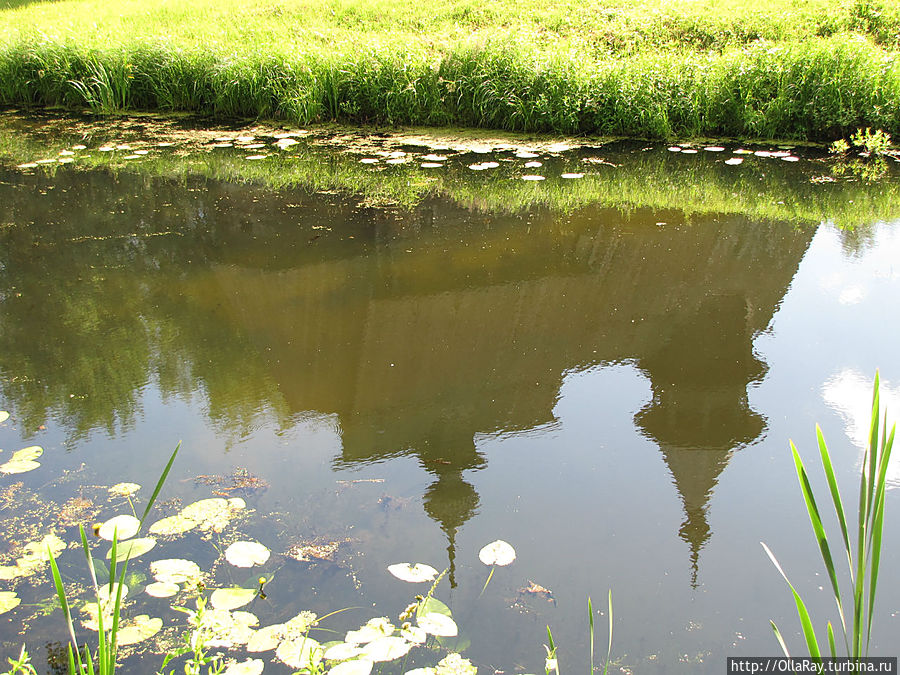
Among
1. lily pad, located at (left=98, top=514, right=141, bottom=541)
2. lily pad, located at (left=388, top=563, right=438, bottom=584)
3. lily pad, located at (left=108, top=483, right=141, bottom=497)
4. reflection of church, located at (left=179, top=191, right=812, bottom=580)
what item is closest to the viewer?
lily pad, located at (left=388, top=563, right=438, bottom=584)

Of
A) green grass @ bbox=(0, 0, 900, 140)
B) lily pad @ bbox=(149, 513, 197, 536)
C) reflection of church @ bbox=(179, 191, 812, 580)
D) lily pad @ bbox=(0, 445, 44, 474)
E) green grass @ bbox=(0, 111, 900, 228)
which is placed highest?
green grass @ bbox=(0, 0, 900, 140)

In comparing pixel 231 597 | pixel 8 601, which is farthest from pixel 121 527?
pixel 231 597

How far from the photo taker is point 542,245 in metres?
5.05

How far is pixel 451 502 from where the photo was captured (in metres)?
2.60

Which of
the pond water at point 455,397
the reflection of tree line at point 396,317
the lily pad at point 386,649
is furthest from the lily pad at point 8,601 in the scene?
the lily pad at point 386,649

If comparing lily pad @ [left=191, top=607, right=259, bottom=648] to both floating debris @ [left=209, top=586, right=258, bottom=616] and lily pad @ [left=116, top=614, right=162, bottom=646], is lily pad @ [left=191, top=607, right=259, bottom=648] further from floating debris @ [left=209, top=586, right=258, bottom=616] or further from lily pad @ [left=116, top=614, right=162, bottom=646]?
lily pad @ [left=116, top=614, right=162, bottom=646]

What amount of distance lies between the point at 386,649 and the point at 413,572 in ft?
1.11

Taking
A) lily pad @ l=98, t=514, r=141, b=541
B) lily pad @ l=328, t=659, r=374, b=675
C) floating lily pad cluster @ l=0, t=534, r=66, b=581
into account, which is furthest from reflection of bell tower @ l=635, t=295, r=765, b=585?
floating lily pad cluster @ l=0, t=534, r=66, b=581

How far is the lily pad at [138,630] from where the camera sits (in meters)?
1.98

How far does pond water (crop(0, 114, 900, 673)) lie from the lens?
7.18ft

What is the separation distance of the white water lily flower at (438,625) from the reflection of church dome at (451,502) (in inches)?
13.9

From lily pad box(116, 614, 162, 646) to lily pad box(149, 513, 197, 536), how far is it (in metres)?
0.37

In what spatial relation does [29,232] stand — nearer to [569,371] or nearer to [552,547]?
[569,371]

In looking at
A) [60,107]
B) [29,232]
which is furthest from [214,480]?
[60,107]
